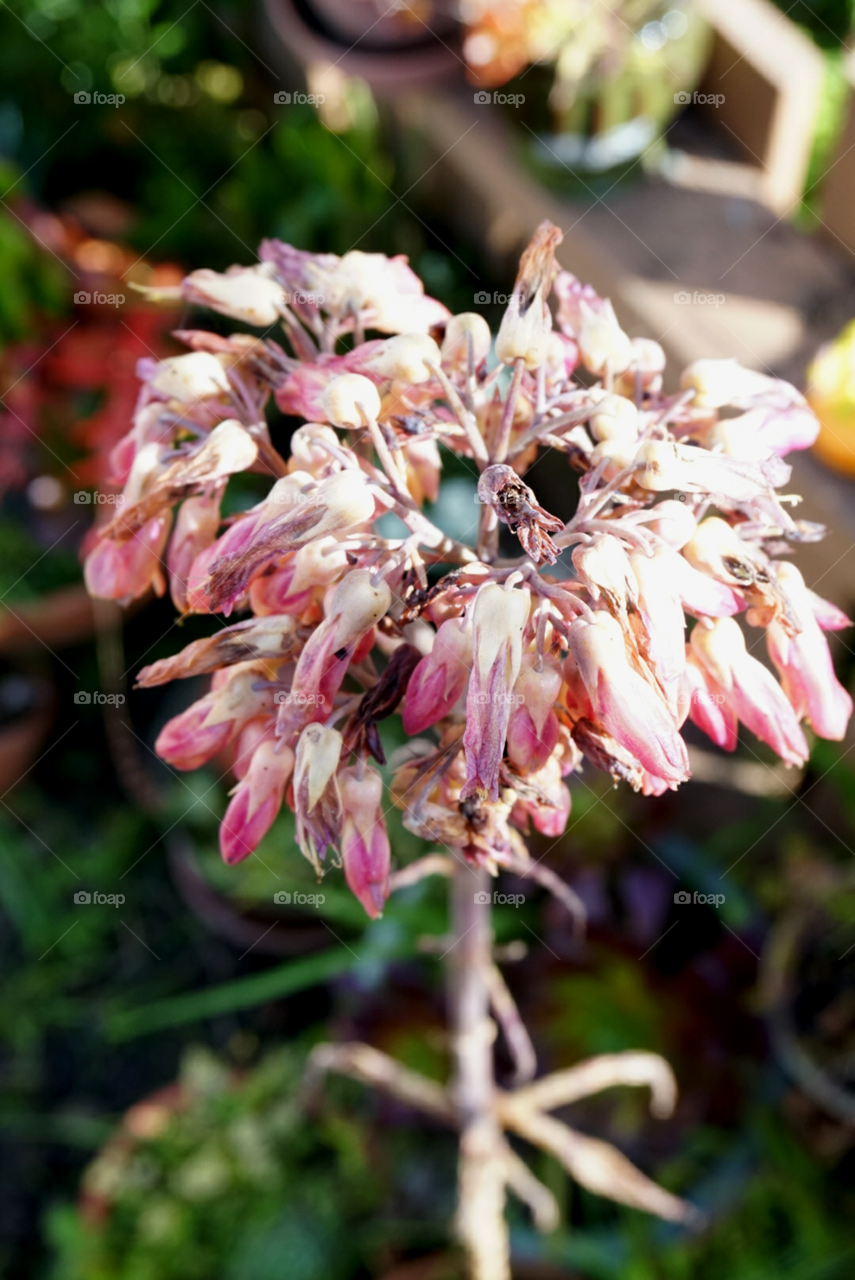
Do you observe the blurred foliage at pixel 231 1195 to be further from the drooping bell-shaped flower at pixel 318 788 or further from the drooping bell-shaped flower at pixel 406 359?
the drooping bell-shaped flower at pixel 406 359

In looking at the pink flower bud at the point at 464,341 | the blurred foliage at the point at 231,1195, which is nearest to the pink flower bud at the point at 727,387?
the pink flower bud at the point at 464,341

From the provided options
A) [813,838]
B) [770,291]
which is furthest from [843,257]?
[813,838]

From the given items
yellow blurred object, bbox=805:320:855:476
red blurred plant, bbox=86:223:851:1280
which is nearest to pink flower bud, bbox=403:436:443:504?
red blurred plant, bbox=86:223:851:1280

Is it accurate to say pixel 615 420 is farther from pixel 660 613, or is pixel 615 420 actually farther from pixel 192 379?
pixel 192 379

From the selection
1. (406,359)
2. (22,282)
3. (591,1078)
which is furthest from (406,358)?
(22,282)

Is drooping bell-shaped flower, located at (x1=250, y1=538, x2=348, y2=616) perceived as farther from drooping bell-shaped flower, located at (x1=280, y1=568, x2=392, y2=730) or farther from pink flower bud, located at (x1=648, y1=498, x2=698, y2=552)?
pink flower bud, located at (x1=648, y1=498, x2=698, y2=552)

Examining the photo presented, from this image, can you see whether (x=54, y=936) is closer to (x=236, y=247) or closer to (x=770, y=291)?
(x=236, y=247)
